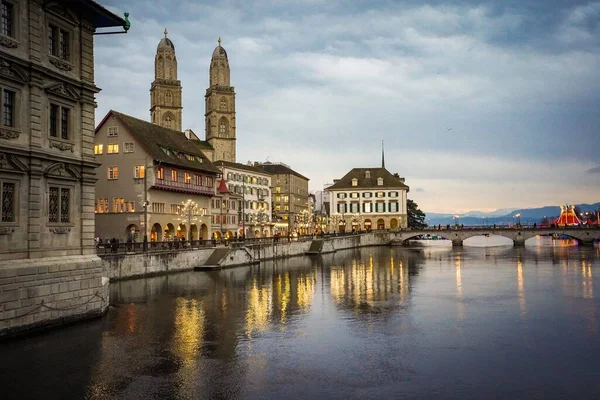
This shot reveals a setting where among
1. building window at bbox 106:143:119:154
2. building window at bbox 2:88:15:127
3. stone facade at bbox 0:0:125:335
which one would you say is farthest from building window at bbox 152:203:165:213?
building window at bbox 2:88:15:127

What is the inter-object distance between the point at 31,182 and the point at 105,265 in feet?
64.5

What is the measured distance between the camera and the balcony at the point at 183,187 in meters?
63.9

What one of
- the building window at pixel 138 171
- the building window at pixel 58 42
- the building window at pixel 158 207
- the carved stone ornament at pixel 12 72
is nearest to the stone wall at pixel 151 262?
the building window at pixel 158 207

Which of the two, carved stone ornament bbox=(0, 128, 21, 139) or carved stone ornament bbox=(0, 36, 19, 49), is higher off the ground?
carved stone ornament bbox=(0, 36, 19, 49)

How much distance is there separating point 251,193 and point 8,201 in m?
78.4

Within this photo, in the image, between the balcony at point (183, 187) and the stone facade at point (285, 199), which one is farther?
the stone facade at point (285, 199)

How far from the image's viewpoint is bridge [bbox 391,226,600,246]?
110m

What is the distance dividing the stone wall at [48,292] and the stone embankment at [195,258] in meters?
15.4

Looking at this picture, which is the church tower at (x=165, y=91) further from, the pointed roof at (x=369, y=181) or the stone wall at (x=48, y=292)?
the stone wall at (x=48, y=292)

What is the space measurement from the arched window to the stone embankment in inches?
1590

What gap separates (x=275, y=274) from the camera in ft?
182

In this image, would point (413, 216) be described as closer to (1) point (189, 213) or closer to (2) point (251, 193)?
(2) point (251, 193)

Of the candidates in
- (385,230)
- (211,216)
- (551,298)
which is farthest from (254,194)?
(551,298)

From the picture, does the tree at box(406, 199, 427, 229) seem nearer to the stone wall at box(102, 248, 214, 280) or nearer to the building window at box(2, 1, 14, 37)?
the stone wall at box(102, 248, 214, 280)
